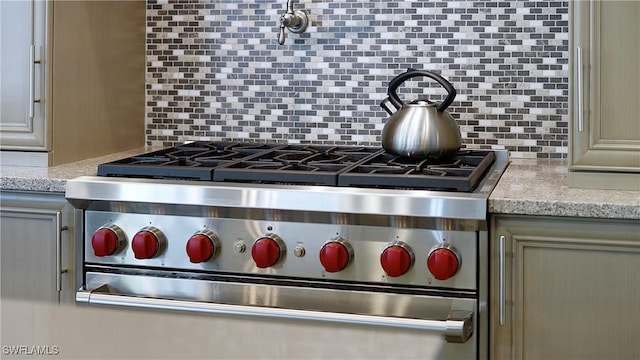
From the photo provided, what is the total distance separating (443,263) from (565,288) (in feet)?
0.90

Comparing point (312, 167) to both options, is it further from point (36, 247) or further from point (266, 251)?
point (36, 247)

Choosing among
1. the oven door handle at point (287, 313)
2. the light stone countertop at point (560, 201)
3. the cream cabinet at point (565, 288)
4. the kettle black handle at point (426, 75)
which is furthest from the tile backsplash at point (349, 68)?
the oven door handle at point (287, 313)

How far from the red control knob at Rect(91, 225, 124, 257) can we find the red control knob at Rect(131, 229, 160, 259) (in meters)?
0.05

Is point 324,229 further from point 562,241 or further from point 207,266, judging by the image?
point 562,241

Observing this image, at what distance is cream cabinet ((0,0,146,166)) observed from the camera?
224 centimetres

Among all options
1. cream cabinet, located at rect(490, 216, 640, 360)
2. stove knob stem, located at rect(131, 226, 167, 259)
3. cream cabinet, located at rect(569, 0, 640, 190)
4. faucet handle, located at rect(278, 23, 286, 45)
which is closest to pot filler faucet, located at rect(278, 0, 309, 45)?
faucet handle, located at rect(278, 23, 286, 45)

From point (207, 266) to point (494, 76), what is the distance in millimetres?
1102

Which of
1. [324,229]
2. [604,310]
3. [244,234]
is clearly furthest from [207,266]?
[604,310]

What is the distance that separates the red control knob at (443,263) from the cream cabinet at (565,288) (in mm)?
95

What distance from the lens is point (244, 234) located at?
1.90m

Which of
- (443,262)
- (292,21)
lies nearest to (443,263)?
(443,262)

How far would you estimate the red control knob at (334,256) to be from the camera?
180cm

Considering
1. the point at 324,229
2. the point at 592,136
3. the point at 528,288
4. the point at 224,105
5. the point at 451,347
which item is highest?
the point at 224,105

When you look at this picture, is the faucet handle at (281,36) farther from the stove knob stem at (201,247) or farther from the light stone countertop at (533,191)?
the stove knob stem at (201,247)
